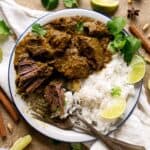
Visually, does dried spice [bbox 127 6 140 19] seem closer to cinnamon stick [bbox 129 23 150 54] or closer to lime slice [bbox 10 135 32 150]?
cinnamon stick [bbox 129 23 150 54]

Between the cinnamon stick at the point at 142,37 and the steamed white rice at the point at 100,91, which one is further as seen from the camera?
the cinnamon stick at the point at 142,37

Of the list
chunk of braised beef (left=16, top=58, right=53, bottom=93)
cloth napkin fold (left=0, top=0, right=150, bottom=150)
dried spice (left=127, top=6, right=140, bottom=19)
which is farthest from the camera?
dried spice (left=127, top=6, right=140, bottom=19)

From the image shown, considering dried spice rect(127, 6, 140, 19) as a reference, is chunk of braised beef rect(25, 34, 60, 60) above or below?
above

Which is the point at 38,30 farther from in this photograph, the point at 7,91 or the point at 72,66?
the point at 7,91

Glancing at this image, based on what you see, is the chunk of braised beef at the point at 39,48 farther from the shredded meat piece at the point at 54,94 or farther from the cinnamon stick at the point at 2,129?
the cinnamon stick at the point at 2,129

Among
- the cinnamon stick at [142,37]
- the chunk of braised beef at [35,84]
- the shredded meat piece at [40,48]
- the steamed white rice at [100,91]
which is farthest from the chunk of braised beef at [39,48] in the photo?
the cinnamon stick at [142,37]

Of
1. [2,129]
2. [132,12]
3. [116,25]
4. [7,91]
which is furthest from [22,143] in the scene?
[132,12]

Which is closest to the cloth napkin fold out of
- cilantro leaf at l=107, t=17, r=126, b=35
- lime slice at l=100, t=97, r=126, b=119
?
lime slice at l=100, t=97, r=126, b=119
